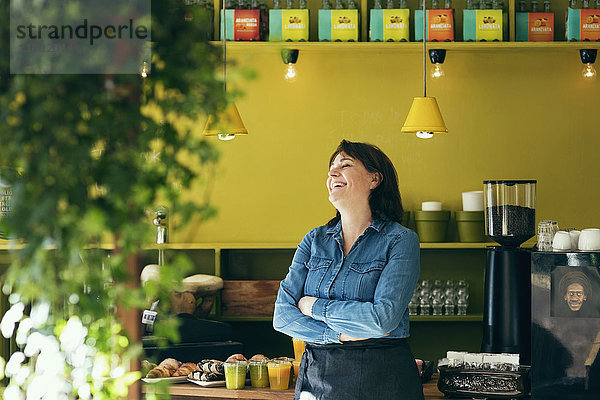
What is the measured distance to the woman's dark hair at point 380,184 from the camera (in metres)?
2.48

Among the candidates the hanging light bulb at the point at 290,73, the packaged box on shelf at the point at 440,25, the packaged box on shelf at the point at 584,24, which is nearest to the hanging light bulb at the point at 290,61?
the hanging light bulb at the point at 290,73

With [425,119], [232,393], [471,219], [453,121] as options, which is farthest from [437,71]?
[232,393]

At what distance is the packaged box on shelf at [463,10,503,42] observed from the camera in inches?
166

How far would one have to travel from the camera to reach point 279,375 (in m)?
2.75

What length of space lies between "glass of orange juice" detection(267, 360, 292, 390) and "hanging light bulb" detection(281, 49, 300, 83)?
200 centimetres

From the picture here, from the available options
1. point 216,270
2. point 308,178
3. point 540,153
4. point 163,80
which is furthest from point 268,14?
point 163,80

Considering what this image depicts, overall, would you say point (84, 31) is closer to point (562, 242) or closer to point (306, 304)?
point (306, 304)

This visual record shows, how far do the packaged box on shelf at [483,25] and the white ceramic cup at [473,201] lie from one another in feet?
2.88

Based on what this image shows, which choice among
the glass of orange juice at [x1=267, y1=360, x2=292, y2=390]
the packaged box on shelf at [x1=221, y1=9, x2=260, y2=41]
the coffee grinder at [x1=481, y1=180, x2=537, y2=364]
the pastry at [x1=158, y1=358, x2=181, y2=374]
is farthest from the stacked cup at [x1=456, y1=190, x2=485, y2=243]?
the pastry at [x1=158, y1=358, x2=181, y2=374]

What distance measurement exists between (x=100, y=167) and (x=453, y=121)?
380 centimetres

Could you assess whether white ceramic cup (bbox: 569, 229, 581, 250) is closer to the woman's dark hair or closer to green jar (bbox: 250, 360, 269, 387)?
the woman's dark hair

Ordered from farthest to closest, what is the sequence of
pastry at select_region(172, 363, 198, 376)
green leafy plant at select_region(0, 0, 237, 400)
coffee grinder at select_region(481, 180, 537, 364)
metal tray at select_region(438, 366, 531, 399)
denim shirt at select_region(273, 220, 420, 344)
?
coffee grinder at select_region(481, 180, 537, 364)
pastry at select_region(172, 363, 198, 376)
metal tray at select_region(438, 366, 531, 399)
denim shirt at select_region(273, 220, 420, 344)
green leafy plant at select_region(0, 0, 237, 400)

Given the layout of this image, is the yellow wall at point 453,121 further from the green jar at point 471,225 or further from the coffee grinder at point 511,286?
the coffee grinder at point 511,286

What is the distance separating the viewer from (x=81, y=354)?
1.13 m
